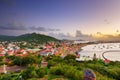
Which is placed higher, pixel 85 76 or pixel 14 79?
pixel 85 76

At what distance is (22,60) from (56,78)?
34.1ft

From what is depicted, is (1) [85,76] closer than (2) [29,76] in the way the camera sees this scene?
Yes

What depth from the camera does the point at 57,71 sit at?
9.20 m

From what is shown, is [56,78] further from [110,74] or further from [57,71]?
[110,74]

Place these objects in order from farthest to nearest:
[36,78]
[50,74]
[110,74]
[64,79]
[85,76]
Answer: [110,74] < [50,74] < [36,78] < [64,79] < [85,76]

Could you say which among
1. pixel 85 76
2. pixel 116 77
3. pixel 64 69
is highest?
pixel 85 76

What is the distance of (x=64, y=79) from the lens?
7918 millimetres

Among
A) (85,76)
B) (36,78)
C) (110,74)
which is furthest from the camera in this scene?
(110,74)

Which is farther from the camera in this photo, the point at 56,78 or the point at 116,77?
the point at 116,77

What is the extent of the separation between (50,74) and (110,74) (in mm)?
3352

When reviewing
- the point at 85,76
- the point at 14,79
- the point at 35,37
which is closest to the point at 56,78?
the point at 14,79

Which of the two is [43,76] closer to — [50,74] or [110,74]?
[50,74]

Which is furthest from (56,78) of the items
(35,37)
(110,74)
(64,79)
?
(35,37)

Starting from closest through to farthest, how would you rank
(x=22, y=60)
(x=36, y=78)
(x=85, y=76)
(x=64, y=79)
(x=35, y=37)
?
(x=85, y=76), (x=64, y=79), (x=36, y=78), (x=22, y=60), (x=35, y=37)
